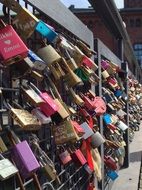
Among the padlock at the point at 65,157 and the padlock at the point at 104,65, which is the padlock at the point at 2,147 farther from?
the padlock at the point at 104,65

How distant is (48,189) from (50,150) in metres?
0.22

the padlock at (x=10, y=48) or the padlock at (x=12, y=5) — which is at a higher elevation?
the padlock at (x=12, y=5)

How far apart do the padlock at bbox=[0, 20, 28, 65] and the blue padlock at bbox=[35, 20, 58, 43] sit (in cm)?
46

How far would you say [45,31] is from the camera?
7.44ft

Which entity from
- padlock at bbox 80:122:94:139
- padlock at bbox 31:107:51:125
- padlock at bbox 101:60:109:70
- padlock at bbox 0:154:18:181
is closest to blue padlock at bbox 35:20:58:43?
padlock at bbox 31:107:51:125

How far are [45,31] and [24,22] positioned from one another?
285mm

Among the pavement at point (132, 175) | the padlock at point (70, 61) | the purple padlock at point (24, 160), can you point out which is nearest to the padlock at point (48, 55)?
the padlock at point (70, 61)

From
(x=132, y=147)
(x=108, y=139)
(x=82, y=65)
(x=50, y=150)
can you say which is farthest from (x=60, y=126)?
(x=132, y=147)

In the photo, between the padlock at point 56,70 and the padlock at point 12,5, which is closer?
the padlock at point 12,5

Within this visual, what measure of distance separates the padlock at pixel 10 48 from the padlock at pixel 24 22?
204mm

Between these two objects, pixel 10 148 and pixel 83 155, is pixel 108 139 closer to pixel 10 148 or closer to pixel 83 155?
pixel 83 155

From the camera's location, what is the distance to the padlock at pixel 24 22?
1958 mm

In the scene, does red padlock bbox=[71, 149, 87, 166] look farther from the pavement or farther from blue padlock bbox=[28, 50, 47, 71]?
the pavement

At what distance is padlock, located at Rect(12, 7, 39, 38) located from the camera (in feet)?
6.42
